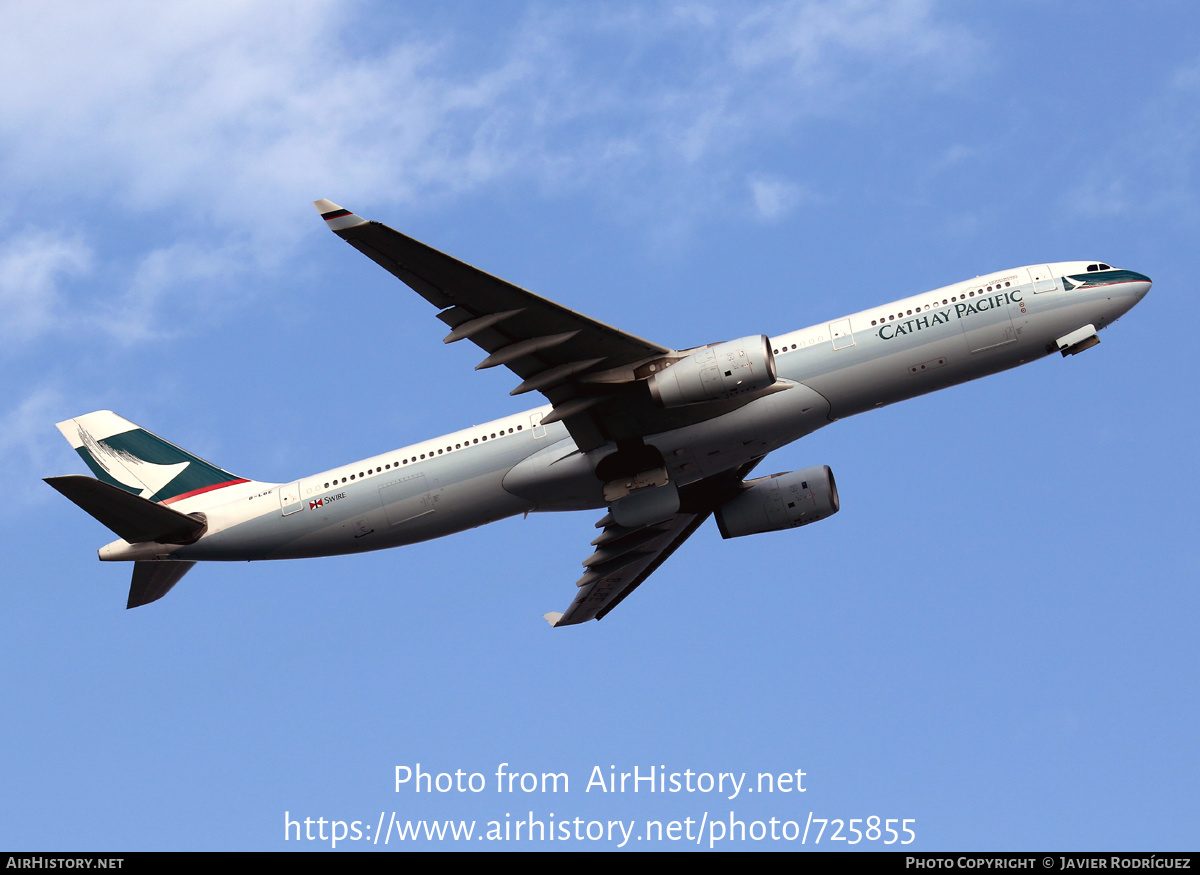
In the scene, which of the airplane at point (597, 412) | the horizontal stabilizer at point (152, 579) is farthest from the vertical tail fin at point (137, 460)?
the horizontal stabilizer at point (152, 579)

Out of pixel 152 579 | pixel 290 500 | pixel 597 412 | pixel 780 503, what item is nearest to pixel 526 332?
pixel 597 412

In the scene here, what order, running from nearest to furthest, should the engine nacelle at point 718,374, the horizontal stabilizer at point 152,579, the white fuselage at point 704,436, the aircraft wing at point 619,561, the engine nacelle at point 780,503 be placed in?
the engine nacelle at point 718,374 → the white fuselage at point 704,436 → the horizontal stabilizer at point 152,579 → the engine nacelle at point 780,503 → the aircraft wing at point 619,561

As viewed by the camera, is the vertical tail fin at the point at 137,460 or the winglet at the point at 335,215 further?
the vertical tail fin at the point at 137,460

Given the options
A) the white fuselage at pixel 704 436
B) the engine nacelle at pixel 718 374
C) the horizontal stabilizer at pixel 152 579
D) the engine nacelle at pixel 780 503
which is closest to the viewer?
the engine nacelle at pixel 718 374

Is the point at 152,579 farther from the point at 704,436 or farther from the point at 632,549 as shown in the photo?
the point at 704,436

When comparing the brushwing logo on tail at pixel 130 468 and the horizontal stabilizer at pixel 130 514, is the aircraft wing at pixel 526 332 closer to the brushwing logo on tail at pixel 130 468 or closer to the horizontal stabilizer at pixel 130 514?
the horizontal stabilizer at pixel 130 514

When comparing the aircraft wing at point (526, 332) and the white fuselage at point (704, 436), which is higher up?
the aircraft wing at point (526, 332)

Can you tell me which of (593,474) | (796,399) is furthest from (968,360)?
(593,474)

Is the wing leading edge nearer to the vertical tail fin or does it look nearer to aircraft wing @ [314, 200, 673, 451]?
aircraft wing @ [314, 200, 673, 451]

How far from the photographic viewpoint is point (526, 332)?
30.9 metres

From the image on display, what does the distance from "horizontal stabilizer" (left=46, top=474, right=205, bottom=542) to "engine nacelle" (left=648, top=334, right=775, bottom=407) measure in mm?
16592

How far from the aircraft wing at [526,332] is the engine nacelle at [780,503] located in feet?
24.8

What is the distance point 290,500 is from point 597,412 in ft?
36.8

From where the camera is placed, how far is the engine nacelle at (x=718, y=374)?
30531mm
